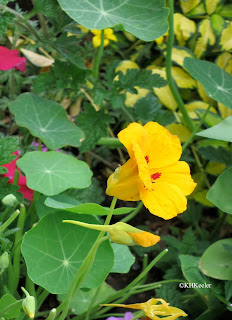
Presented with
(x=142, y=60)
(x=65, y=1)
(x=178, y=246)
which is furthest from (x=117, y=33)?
(x=178, y=246)

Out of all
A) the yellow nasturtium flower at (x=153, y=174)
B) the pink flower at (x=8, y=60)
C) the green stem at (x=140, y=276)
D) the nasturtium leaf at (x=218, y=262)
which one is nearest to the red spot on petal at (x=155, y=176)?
the yellow nasturtium flower at (x=153, y=174)

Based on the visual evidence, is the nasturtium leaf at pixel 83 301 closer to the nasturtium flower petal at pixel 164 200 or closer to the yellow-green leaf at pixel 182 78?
the nasturtium flower petal at pixel 164 200

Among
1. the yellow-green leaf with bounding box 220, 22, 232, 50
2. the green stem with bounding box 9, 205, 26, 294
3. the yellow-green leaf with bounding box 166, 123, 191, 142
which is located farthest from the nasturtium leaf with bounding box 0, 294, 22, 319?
the yellow-green leaf with bounding box 220, 22, 232, 50

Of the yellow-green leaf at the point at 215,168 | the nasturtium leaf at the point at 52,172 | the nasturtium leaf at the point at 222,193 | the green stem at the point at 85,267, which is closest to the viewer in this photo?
the green stem at the point at 85,267

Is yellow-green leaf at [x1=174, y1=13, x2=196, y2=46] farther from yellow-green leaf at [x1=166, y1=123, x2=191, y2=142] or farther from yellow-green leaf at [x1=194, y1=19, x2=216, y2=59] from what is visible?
yellow-green leaf at [x1=166, y1=123, x2=191, y2=142]

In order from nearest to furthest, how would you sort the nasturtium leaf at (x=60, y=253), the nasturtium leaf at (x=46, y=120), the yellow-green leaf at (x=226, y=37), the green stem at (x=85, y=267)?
the green stem at (x=85, y=267) → the nasturtium leaf at (x=60, y=253) → the nasturtium leaf at (x=46, y=120) → the yellow-green leaf at (x=226, y=37)

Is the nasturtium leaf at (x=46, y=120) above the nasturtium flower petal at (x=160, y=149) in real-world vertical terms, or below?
below
